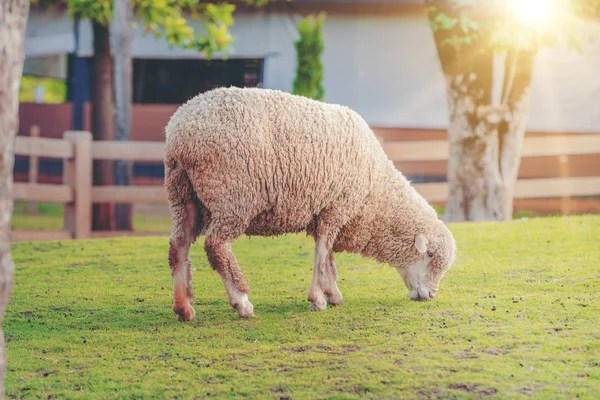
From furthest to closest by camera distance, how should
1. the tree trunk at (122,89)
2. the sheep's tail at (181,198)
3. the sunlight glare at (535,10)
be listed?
the tree trunk at (122,89) < the sunlight glare at (535,10) < the sheep's tail at (181,198)

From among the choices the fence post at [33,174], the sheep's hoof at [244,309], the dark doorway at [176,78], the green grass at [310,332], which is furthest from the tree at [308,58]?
the sheep's hoof at [244,309]

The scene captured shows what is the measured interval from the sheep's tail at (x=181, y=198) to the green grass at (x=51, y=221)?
7856 mm

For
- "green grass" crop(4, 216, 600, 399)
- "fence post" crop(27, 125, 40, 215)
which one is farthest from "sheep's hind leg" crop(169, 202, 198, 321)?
"fence post" crop(27, 125, 40, 215)

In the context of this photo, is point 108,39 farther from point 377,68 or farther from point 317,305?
point 317,305

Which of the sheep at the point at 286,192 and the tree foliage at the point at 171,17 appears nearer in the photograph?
the sheep at the point at 286,192

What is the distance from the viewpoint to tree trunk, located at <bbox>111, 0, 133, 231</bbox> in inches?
527

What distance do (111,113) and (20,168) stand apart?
267 inches

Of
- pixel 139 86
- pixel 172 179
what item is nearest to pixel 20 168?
pixel 139 86

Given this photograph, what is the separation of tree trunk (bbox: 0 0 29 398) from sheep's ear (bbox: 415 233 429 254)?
372 cm

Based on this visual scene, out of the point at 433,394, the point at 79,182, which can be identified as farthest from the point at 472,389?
the point at 79,182

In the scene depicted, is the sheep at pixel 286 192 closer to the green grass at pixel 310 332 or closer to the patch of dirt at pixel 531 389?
the green grass at pixel 310 332

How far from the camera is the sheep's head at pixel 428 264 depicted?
6.91 m

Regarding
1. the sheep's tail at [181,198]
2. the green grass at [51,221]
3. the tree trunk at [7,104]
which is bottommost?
the green grass at [51,221]

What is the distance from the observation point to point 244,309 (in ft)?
20.5
